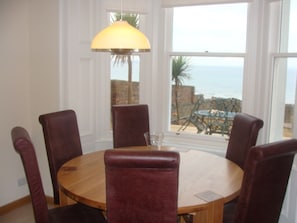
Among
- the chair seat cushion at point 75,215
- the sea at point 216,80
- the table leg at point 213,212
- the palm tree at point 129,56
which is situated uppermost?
the palm tree at point 129,56

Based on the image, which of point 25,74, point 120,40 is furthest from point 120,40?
point 25,74

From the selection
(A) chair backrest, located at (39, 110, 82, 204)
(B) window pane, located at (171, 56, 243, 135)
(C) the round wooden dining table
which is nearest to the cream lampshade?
(A) chair backrest, located at (39, 110, 82, 204)

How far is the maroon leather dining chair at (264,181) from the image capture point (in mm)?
1675

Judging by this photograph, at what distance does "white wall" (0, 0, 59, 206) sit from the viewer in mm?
3223

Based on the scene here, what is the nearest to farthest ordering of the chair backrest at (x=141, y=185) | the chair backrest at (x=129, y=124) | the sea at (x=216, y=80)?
the chair backrest at (x=141, y=185)
the chair backrest at (x=129, y=124)
the sea at (x=216, y=80)

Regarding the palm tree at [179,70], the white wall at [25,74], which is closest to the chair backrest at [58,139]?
the white wall at [25,74]

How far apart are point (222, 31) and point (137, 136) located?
1377 mm

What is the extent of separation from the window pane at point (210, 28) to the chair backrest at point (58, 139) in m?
1.50

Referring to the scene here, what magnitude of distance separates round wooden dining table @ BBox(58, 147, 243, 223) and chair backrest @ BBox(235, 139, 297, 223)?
0.52 feet

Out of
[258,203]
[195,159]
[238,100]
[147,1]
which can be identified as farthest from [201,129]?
[258,203]

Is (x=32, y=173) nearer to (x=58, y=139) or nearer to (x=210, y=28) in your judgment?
(x=58, y=139)

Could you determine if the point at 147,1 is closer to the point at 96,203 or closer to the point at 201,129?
the point at 201,129

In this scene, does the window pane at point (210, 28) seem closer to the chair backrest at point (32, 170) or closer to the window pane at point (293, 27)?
the window pane at point (293, 27)

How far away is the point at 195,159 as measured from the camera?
2.59 meters
